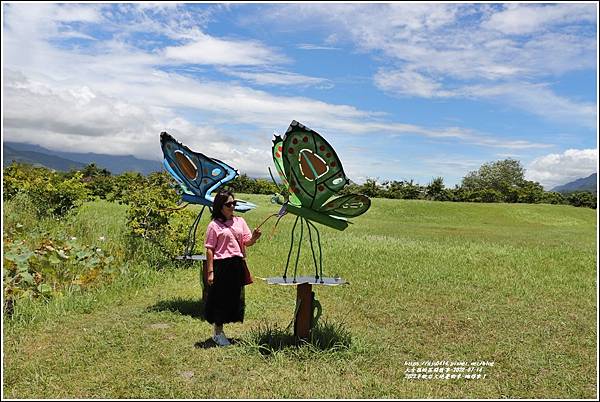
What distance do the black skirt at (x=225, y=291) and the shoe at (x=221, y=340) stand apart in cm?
12

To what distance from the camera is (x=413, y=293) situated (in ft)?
25.1

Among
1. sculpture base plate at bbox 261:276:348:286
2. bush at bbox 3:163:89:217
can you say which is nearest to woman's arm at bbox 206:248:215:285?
sculpture base plate at bbox 261:276:348:286

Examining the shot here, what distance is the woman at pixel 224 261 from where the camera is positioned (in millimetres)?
4977

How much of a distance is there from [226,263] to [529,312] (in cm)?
414

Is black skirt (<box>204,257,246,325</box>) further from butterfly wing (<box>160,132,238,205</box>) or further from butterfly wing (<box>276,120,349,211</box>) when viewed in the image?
butterfly wing (<box>160,132,238,205</box>)

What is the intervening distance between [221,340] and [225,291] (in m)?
0.46

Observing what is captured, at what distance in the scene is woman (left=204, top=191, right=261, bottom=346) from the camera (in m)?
4.98

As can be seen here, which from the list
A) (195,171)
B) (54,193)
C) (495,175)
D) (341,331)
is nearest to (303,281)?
(341,331)

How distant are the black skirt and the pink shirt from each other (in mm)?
76

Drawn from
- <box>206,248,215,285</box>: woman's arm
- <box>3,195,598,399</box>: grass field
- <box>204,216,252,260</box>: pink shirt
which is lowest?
<box>3,195,598,399</box>: grass field

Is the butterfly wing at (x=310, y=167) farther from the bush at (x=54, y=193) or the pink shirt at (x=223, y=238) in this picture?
the bush at (x=54, y=193)

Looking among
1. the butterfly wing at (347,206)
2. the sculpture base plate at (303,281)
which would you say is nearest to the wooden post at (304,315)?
the sculpture base plate at (303,281)

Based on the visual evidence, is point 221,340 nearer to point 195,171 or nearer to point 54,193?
point 195,171

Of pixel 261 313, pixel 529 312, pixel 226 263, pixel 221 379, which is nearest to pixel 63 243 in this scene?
pixel 261 313
